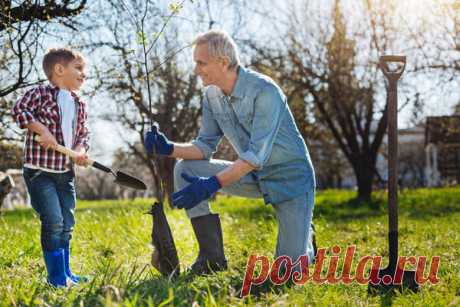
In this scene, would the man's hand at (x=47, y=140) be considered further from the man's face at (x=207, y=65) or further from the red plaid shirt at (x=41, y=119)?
the man's face at (x=207, y=65)

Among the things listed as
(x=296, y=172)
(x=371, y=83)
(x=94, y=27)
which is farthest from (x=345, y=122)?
(x=296, y=172)

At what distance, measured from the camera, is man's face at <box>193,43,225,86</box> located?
3.46 meters

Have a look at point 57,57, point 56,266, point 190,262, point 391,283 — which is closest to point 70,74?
point 57,57

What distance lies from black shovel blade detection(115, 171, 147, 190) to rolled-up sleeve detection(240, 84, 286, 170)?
86 cm

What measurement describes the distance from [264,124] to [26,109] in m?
→ 1.39

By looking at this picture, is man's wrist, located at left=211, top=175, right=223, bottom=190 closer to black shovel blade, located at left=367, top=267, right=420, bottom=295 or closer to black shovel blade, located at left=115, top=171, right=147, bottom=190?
black shovel blade, located at left=115, top=171, right=147, bottom=190

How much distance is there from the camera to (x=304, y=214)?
12.1 feet

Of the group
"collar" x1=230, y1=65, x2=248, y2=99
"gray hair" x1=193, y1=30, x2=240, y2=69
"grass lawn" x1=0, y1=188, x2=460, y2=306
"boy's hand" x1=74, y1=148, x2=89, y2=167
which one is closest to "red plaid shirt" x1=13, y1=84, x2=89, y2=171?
"boy's hand" x1=74, y1=148, x2=89, y2=167

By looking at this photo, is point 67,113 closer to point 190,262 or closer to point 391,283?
point 190,262

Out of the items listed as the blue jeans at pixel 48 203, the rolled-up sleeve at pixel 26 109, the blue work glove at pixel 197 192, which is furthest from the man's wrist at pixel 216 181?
the rolled-up sleeve at pixel 26 109

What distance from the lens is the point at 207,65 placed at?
349 centimetres

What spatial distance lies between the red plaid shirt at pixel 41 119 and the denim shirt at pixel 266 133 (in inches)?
33.3

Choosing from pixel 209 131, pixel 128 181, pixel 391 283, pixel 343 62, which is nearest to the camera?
pixel 391 283

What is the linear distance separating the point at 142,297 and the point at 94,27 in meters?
3.96
